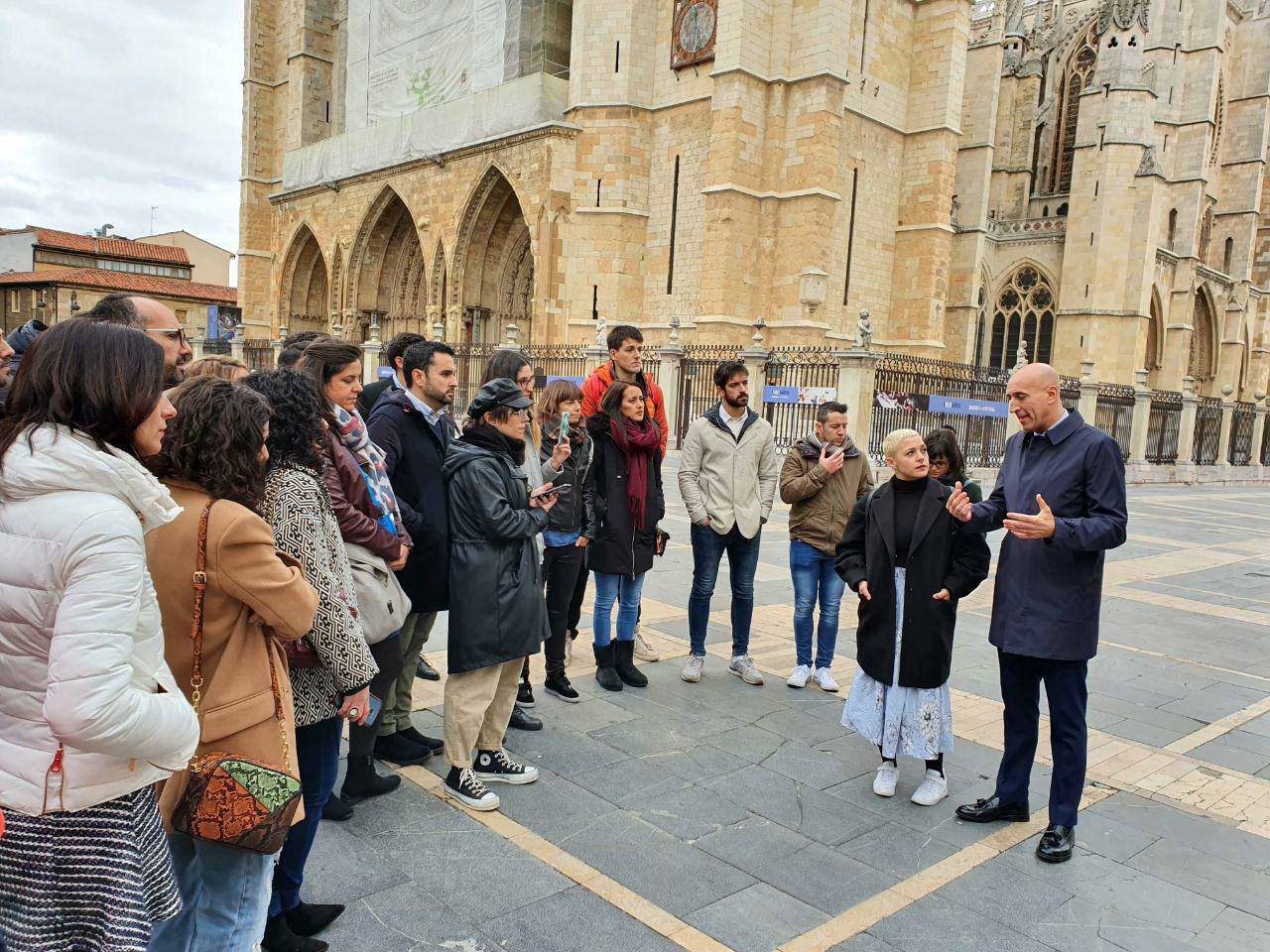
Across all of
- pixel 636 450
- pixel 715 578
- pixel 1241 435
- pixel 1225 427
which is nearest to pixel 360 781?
pixel 636 450

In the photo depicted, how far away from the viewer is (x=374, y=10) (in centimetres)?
3000

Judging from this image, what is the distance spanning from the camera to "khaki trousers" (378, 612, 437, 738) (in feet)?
13.2

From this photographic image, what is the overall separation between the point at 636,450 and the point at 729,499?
729mm

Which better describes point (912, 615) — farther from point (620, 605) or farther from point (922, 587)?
point (620, 605)

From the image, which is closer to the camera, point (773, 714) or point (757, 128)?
point (773, 714)

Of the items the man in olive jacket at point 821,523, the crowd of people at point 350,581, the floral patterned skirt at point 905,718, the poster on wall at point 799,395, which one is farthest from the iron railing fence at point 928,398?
the floral patterned skirt at point 905,718

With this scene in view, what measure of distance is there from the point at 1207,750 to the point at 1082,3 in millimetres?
40388

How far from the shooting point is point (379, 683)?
3537 mm

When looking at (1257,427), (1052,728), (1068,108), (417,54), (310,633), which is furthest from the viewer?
(1068,108)

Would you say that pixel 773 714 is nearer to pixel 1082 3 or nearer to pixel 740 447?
pixel 740 447

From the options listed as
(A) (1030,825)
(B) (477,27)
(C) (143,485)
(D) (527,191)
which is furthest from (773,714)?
(B) (477,27)

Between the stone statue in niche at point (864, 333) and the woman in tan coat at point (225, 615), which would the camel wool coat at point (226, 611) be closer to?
the woman in tan coat at point (225, 615)

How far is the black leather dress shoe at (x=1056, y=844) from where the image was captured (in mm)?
3428

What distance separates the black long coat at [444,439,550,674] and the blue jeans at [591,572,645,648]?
4.63ft
